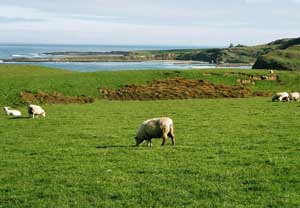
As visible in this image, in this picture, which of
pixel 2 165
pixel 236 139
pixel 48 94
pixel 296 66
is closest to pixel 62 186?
pixel 2 165

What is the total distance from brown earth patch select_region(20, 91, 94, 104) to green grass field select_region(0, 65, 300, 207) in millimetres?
14644

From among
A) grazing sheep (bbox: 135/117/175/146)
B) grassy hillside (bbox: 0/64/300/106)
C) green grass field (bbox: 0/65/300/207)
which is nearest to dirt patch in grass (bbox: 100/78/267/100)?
grassy hillside (bbox: 0/64/300/106)

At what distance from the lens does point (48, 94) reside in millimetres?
49219

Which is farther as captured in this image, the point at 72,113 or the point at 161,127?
the point at 72,113

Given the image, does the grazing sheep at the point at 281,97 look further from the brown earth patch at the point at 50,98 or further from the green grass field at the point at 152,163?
the brown earth patch at the point at 50,98

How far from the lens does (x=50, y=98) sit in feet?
159

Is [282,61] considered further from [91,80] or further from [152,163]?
[152,163]

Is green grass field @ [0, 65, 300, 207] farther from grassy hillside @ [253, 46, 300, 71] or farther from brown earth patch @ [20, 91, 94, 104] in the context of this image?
grassy hillside @ [253, 46, 300, 71]

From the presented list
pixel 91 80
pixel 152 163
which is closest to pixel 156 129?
pixel 152 163

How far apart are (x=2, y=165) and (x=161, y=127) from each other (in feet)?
20.9

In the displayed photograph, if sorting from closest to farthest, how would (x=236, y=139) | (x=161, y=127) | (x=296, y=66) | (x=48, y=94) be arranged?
(x=161, y=127) → (x=236, y=139) → (x=48, y=94) → (x=296, y=66)

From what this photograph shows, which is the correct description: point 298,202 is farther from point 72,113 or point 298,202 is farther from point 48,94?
point 48,94

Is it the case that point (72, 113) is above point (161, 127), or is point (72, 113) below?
below

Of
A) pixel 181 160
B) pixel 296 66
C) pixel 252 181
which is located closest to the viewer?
pixel 252 181
